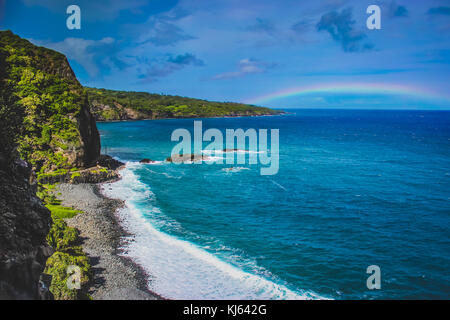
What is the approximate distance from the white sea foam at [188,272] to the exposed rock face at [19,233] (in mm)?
10645

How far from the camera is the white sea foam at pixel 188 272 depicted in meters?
21.4

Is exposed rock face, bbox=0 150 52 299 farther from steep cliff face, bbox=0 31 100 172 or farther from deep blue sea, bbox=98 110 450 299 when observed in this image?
steep cliff face, bbox=0 31 100 172

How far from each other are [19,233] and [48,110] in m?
47.5

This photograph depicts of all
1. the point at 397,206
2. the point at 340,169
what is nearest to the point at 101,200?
the point at 397,206

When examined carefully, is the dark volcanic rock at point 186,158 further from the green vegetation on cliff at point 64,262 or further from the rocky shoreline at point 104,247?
the green vegetation on cliff at point 64,262

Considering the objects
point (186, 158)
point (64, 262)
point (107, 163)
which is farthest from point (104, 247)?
point (186, 158)
